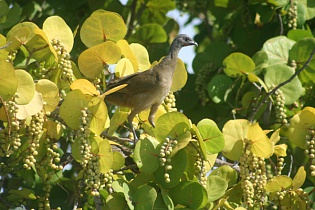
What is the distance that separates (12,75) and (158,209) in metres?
0.74

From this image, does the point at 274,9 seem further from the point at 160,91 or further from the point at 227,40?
the point at 160,91

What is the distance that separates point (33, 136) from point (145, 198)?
48 cm

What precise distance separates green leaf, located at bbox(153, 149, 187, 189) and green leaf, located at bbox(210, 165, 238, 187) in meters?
0.34

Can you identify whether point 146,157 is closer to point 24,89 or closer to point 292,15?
point 24,89

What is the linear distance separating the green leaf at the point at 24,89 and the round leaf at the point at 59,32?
0.37 metres

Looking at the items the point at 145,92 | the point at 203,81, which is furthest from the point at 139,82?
the point at 203,81

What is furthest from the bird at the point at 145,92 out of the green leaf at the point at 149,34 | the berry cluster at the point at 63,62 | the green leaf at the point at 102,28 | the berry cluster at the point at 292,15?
the berry cluster at the point at 292,15

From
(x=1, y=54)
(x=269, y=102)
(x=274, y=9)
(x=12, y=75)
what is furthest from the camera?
(x=274, y=9)

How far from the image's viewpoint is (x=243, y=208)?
8.96 ft

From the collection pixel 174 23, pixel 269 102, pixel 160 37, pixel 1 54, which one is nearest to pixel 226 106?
pixel 269 102

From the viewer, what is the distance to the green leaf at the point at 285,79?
11.8 feet

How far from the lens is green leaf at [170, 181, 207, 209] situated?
8.87ft

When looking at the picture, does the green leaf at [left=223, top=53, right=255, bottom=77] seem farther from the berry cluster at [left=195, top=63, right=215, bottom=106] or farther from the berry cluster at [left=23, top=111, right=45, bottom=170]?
the berry cluster at [left=23, top=111, right=45, bottom=170]

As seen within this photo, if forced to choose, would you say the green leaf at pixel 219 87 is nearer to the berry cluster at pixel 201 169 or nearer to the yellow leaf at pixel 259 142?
the yellow leaf at pixel 259 142
